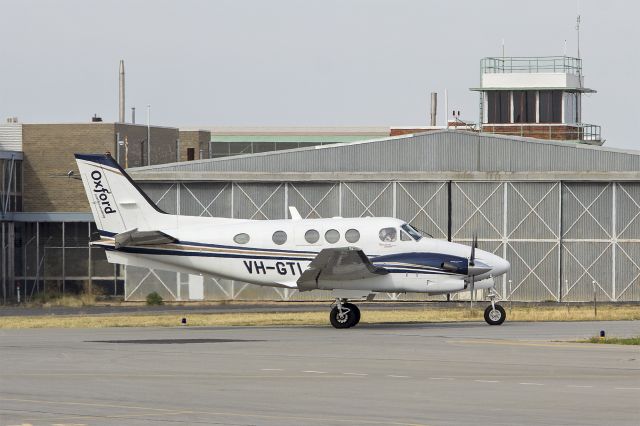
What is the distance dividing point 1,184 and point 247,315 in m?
22.7

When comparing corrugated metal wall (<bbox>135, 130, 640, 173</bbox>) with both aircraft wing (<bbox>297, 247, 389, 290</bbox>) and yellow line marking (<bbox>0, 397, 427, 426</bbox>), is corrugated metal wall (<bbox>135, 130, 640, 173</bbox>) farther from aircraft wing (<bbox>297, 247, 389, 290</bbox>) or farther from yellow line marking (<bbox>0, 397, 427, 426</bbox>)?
yellow line marking (<bbox>0, 397, 427, 426</bbox>)

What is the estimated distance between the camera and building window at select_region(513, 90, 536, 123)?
67.7m

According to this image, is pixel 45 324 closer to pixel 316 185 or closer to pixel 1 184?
pixel 316 185

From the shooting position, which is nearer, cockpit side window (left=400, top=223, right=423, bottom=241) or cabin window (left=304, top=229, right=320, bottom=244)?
cockpit side window (left=400, top=223, right=423, bottom=241)

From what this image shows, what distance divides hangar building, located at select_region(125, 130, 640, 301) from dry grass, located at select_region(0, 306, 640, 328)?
24.5 ft

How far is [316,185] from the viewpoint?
5419cm

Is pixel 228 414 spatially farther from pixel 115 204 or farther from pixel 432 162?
pixel 432 162

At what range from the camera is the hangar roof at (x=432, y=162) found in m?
52.8

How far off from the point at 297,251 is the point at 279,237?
0.63 metres

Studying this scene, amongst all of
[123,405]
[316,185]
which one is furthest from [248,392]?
[316,185]

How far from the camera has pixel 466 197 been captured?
53.4 metres

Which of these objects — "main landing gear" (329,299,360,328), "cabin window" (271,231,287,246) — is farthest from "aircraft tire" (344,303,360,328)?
"cabin window" (271,231,287,246)

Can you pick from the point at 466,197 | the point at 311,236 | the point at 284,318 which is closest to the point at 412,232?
the point at 311,236

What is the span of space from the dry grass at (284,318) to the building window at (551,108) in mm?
23587
